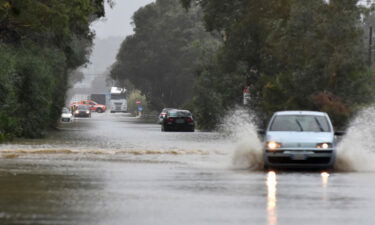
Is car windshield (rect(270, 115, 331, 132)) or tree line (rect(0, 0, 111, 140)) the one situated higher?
tree line (rect(0, 0, 111, 140))

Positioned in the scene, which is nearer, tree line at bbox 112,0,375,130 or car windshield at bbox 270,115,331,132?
car windshield at bbox 270,115,331,132

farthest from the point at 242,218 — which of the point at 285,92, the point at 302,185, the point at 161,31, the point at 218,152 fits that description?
the point at 161,31

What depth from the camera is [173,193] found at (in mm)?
18891

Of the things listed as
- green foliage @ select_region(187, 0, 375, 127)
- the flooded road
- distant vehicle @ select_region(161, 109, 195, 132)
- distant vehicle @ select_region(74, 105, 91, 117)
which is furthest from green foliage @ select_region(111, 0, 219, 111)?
the flooded road

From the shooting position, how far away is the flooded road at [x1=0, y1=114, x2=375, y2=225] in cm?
1491

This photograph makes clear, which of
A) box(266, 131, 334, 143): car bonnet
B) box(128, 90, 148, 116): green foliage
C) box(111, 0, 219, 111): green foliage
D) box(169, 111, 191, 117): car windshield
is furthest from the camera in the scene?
box(128, 90, 148, 116): green foliage

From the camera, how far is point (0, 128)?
4181 centimetres

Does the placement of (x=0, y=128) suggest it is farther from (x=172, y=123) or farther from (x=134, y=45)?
(x=134, y=45)

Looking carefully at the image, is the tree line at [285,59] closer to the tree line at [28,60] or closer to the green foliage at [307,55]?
the green foliage at [307,55]

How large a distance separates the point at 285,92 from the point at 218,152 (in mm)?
19497

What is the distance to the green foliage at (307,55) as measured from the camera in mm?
52156

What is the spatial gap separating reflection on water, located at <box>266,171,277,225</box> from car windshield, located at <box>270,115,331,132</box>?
2159 mm

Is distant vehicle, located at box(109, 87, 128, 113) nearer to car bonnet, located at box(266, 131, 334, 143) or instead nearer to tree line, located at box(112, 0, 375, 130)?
tree line, located at box(112, 0, 375, 130)

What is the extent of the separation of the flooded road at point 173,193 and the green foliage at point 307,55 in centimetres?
2357
